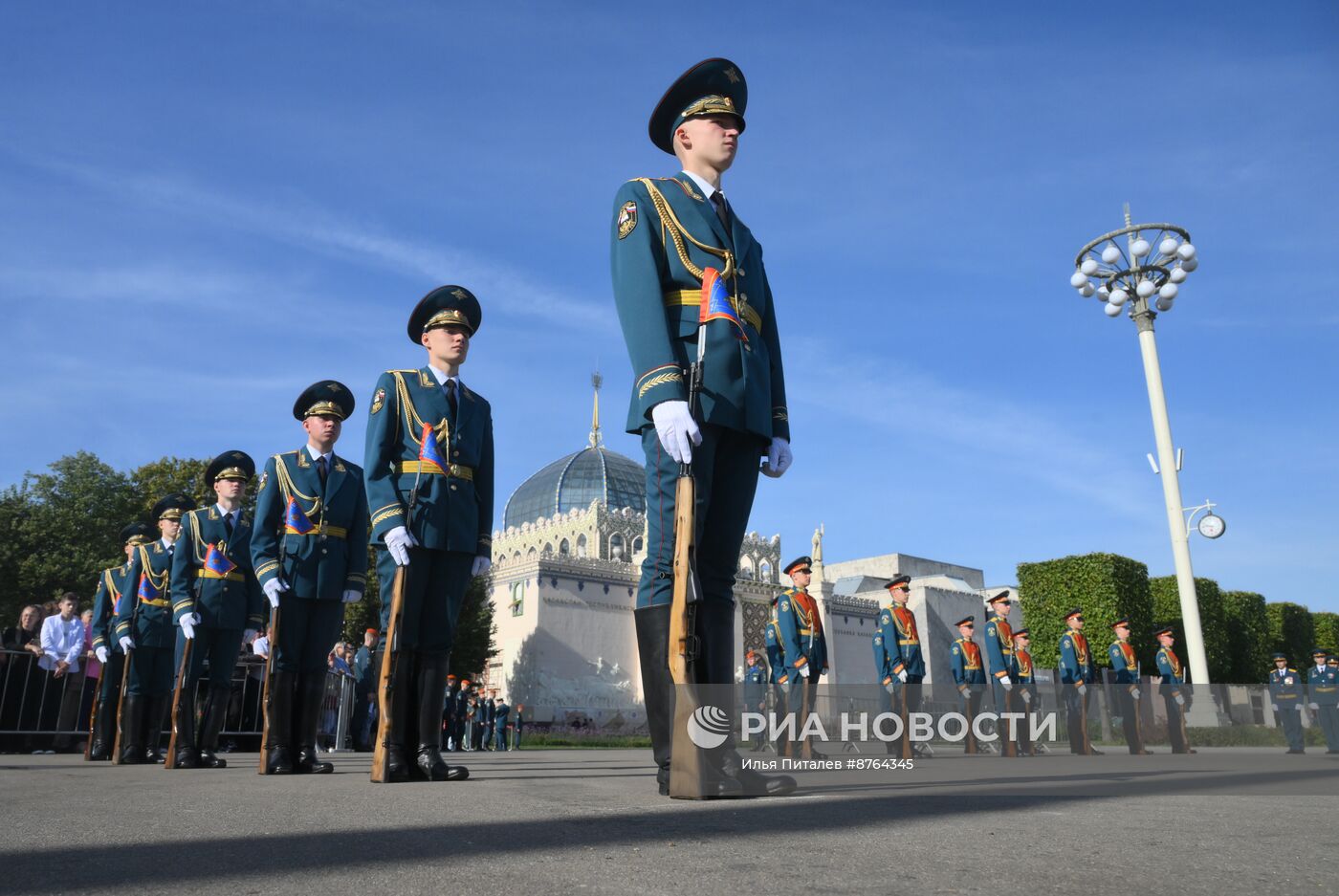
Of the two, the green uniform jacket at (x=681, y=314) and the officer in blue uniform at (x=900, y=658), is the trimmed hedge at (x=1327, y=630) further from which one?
the green uniform jacket at (x=681, y=314)

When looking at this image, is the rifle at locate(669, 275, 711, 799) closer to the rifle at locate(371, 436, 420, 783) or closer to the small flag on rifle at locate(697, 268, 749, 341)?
the small flag on rifle at locate(697, 268, 749, 341)

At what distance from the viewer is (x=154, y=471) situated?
33750mm

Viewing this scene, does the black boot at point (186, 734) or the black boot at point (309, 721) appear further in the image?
the black boot at point (186, 734)

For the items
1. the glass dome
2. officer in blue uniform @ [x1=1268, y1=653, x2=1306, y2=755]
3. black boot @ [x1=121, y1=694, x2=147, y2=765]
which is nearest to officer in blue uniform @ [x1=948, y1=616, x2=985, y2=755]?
officer in blue uniform @ [x1=1268, y1=653, x2=1306, y2=755]

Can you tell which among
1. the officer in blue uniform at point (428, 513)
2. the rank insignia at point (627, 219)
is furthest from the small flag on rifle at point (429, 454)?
the rank insignia at point (627, 219)

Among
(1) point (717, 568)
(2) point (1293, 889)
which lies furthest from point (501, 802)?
(2) point (1293, 889)

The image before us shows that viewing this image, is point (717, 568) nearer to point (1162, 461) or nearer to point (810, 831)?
point (810, 831)

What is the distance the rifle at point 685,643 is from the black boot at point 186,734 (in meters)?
5.15

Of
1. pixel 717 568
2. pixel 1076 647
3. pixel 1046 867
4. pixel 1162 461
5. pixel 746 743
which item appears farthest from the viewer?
pixel 1162 461

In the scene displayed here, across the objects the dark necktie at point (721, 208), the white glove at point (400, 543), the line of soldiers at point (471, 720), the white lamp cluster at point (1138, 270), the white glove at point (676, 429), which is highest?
the white lamp cluster at point (1138, 270)

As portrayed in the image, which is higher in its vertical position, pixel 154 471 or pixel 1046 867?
pixel 154 471

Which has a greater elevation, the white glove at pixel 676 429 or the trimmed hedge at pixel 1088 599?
the trimmed hedge at pixel 1088 599

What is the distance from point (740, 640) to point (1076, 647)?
34811mm

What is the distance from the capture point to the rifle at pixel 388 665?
5105 millimetres
